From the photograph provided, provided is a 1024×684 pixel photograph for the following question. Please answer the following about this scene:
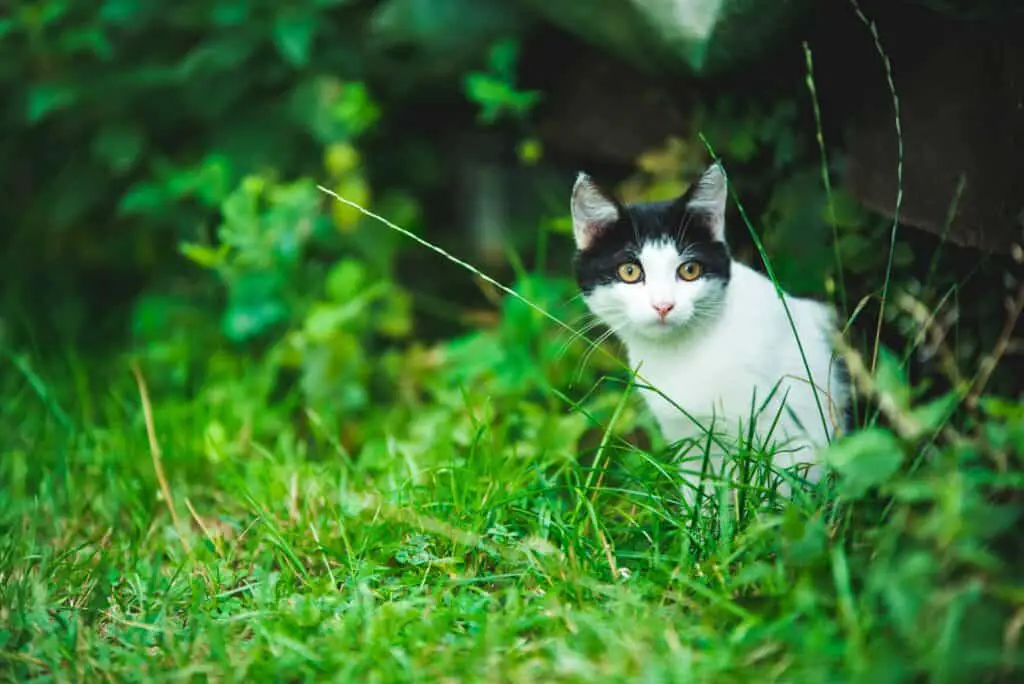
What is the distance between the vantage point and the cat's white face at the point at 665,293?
1.71m

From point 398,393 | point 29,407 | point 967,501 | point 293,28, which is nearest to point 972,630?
point 967,501

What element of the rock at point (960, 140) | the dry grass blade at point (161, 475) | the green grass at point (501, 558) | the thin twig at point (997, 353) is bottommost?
the dry grass blade at point (161, 475)

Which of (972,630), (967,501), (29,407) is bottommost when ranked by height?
(29,407)

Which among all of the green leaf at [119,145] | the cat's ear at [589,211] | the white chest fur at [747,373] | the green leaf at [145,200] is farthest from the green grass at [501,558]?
the green leaf at [119,145]

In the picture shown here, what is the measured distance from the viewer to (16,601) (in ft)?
5.14

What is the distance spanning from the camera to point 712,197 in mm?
1762

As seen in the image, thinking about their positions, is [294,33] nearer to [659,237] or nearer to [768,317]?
[659,237]

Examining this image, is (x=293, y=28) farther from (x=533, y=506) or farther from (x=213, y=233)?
(x=533, y=506)

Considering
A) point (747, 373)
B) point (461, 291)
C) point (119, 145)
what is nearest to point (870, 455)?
point (747, 373)

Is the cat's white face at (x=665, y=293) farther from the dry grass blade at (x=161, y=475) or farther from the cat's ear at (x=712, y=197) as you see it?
the dry grass blade at (x=161, y=475)

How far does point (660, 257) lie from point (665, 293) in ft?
0.27

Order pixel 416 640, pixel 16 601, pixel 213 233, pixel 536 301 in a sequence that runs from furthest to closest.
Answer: pixel 213 233 < pixel 536 301 < pixel 16 601 < pixel 416 640

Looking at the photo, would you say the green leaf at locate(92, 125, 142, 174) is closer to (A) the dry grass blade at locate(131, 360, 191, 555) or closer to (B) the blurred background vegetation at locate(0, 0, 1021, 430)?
(B) the blurred background vegetation at locate(0, 0, 1021, 430)

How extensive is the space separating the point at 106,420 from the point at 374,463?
0.93 metres
